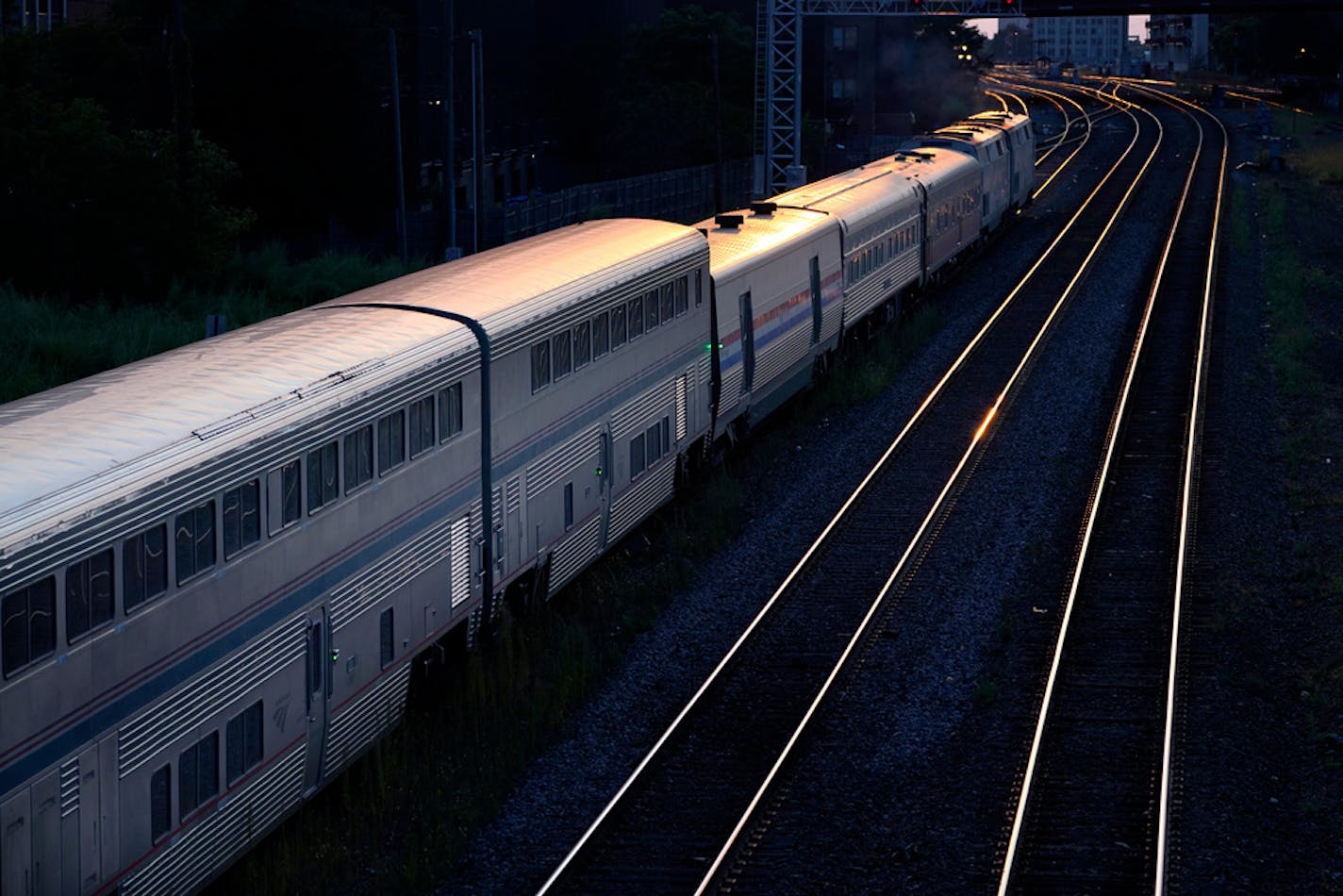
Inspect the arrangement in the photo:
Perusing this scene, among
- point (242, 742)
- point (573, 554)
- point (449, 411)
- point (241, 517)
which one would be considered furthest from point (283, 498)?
point (573, 554)

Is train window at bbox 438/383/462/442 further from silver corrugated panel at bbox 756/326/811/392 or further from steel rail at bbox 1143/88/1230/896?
silver corrugated panel at bbox 756/326/811/392

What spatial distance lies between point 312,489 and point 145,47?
37.4 metres

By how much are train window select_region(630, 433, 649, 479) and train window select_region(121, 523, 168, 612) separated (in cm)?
952

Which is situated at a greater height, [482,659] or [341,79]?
[341,79]

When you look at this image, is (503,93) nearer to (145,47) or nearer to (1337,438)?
(145,47)

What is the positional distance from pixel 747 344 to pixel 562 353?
24.4ft

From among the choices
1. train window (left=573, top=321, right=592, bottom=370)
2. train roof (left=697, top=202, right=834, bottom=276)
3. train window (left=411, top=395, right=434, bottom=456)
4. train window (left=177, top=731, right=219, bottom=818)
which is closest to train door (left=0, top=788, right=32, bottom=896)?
train window (left=177, top=731, right=219, bottom=818)

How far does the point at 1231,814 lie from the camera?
1302cm

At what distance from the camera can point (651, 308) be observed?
19.5m

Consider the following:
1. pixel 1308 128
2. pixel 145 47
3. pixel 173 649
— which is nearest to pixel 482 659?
pixel 173 649

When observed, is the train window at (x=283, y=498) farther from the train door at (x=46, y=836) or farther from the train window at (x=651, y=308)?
the train window at (x=651, y=308)

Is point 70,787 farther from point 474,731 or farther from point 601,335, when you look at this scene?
point 601,335

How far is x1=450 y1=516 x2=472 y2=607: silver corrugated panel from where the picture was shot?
566 inches

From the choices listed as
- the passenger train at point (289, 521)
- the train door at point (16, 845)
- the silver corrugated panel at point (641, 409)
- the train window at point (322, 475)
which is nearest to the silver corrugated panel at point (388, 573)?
the passenger train at point (289, 521)
